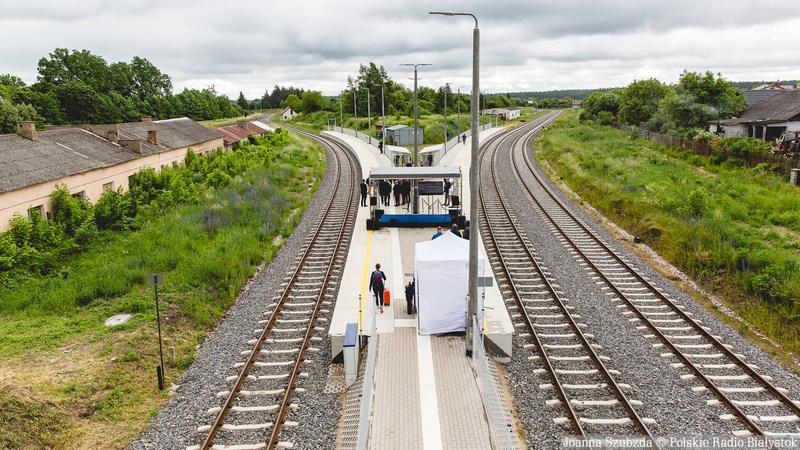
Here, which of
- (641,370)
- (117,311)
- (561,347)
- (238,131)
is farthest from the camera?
(238,131)

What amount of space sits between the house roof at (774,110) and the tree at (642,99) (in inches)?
750

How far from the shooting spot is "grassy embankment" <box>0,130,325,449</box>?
10.6m

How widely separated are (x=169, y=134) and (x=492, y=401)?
133ft

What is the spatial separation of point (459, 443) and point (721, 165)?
31620 mm

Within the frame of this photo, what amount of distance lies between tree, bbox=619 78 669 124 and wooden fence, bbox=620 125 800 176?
26.9 ft

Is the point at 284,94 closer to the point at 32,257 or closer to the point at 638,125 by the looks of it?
the point at 638,125

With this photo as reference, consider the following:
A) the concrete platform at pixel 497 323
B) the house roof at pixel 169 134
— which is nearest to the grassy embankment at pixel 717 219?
the concrete platform at pixel 497 323

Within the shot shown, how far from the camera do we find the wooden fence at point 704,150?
1123 inches

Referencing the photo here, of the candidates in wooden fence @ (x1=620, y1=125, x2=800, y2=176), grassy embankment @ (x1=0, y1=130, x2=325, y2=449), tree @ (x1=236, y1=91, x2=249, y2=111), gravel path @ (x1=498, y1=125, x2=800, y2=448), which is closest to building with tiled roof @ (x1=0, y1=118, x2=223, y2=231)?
grassy embankment @ (x1=0, y1=130, x2=325, y2=449)

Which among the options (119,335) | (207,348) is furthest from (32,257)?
(207,348)

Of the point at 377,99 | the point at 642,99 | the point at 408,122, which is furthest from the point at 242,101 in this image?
the point at 642,99

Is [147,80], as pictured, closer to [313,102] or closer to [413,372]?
[313,102]

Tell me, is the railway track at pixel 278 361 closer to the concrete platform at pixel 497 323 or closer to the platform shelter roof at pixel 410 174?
the platform shelter roof at pixel 410 174

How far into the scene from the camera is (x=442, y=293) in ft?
44.1
